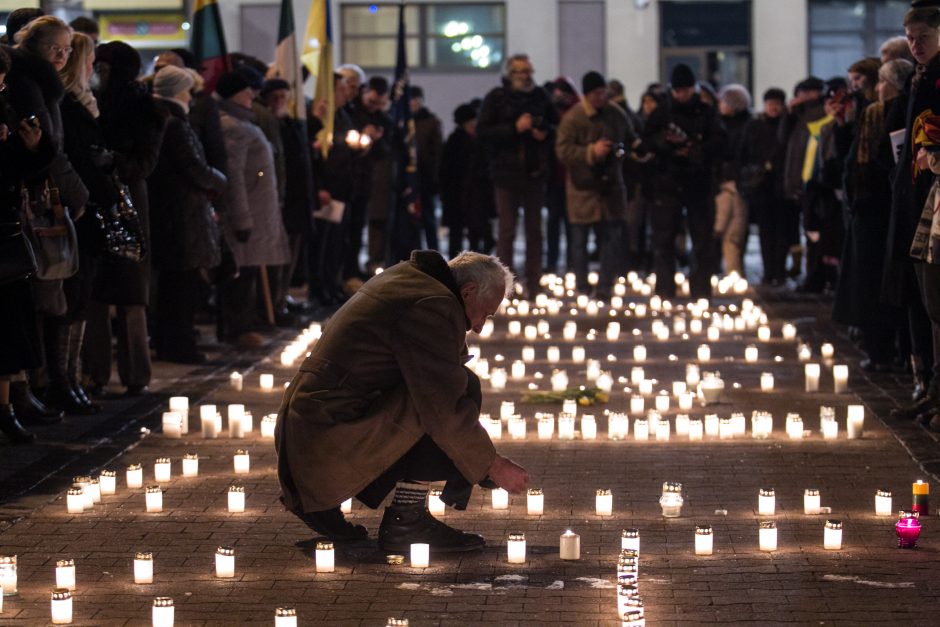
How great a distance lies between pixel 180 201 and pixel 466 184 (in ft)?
29.3

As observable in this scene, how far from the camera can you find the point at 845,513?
8.21 meters

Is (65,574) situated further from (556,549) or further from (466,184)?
(466,184)

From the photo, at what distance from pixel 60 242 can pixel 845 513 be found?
15.8 feet

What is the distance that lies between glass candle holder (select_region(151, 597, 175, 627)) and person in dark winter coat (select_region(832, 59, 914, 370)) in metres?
7.24

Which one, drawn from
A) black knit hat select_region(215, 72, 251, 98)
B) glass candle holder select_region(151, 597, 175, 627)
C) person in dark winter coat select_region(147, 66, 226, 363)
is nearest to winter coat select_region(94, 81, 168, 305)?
person in dark winter coat select_region(147, 66, 226, 363)

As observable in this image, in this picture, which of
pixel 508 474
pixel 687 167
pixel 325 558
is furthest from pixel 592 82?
pixel 325 558

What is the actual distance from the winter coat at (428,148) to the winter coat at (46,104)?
11.9 m

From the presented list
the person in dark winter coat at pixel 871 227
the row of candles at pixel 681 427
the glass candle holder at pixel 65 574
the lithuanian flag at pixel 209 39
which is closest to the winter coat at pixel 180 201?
the lithuanian flag at pixel 209 39

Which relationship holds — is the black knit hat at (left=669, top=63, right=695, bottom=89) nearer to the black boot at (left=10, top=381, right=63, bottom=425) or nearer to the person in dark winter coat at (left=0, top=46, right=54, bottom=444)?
the black boot at (left=10, top=381, right=63, bottom=425)

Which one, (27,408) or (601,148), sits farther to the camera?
(601,148)

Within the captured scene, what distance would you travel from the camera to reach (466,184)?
70.3 ft

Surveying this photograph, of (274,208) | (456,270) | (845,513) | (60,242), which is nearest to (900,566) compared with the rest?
(845,513)

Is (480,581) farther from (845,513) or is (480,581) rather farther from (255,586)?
(845,513)

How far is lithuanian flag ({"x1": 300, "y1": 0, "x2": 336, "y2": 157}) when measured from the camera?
1778cm
